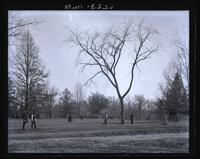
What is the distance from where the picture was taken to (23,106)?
725cm

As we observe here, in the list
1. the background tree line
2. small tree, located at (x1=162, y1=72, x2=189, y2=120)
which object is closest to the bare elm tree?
the background tree line

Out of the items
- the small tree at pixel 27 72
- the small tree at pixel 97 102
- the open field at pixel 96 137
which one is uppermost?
the small tree at pixel 27 72

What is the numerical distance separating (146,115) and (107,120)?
2.02 feet

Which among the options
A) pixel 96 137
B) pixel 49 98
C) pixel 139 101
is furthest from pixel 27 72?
pixel 139 101

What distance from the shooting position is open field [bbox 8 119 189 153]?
715 centimetres

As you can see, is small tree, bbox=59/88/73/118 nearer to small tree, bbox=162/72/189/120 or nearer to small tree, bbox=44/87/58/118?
small tree, bbox=44/87/58/118

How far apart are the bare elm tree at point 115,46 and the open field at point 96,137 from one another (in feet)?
1.01

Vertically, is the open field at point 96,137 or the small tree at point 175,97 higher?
the small tree at point 175,97

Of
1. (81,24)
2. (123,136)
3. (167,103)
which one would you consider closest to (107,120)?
(123,136)

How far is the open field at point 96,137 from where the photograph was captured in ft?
23.5

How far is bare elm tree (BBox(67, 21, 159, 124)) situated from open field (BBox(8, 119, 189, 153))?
31 cm

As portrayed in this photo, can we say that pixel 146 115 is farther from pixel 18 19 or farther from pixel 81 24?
pixel 18 19

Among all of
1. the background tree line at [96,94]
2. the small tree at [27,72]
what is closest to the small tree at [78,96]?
the background tree line at [96,94]

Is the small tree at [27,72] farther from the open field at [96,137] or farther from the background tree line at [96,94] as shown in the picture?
the open field at [96,137]
